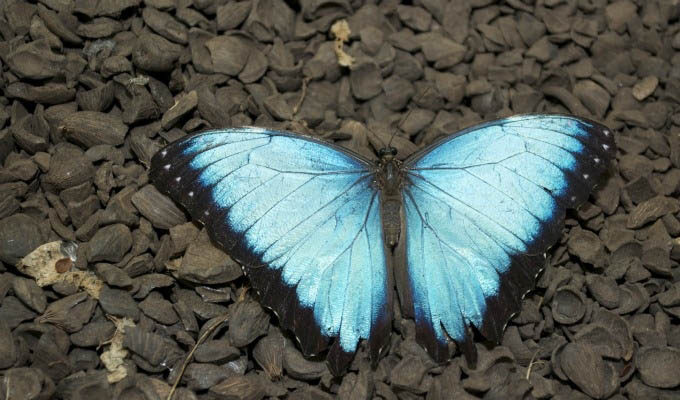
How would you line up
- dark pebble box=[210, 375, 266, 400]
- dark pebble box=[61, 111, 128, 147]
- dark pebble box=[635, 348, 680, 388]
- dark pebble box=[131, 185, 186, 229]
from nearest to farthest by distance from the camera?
dark pebble box=[210, 375, 266, 400] → dark pebble box=[635, 348, 680, 388] → dark pebble box=[131, 185, 186, 229] → dark pebble box=[61, 111, 128, 147]

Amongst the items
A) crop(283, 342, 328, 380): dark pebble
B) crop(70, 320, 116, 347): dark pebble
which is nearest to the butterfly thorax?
crop(283, 342, 328, 380): dark pebble

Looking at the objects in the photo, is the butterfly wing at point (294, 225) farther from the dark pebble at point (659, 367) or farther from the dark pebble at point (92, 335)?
the dark pebble at point (659, 367)

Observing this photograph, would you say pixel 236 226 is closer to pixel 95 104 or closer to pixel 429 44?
pixel 95 104

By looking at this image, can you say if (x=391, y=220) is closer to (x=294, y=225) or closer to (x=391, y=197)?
(x=391, y=197)

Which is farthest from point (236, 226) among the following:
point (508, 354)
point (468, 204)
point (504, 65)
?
point (504, 65)

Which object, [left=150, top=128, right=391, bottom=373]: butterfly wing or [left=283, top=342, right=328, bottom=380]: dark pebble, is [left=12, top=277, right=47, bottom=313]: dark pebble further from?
[left=283, top=342, right=328, bottom=380]: dark pebble

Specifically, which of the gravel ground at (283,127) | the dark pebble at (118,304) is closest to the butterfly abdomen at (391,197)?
the gravel ground at (283,127)

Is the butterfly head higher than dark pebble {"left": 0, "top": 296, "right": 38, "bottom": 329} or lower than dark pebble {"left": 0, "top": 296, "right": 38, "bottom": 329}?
higher
